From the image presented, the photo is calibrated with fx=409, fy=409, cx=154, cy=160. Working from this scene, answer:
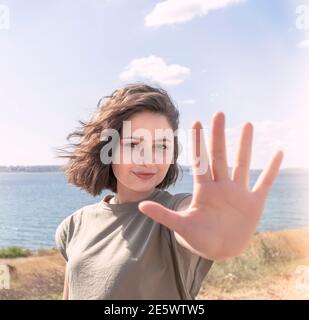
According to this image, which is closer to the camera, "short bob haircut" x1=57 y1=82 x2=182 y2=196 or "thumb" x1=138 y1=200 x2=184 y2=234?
"thumb" x1=138 y1=200 x2=184 y2=234

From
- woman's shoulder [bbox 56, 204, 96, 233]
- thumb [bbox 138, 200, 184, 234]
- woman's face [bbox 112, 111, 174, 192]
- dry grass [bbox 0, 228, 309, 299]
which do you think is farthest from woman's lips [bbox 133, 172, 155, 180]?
dry grass [bbox 0, 228, 309, 299]

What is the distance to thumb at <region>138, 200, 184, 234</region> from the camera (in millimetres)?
867

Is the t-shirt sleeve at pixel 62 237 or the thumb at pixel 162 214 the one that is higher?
the thumb at pixel 162 214

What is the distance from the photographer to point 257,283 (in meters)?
6.70

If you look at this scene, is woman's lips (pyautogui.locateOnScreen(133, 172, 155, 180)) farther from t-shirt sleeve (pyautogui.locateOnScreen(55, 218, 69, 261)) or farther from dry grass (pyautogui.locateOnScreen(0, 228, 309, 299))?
dry grass (pyautogui.locateOnScreen(0, 228, 309, 299))

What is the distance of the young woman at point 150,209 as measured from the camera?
3.01ft

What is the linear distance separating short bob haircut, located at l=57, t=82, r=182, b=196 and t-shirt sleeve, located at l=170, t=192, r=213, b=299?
33 centimetres

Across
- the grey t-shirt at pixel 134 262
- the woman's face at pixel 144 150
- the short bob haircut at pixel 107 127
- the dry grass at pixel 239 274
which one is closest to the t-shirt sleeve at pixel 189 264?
the grey t-shirt at pixel 134 262

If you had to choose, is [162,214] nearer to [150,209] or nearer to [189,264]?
[150,209]

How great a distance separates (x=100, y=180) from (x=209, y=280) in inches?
216

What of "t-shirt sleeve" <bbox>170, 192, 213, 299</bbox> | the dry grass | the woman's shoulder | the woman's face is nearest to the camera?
"t-shirt sleeve" <bbox>170, 192, 213, 299</bbox>

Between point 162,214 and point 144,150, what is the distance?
38 centimetres

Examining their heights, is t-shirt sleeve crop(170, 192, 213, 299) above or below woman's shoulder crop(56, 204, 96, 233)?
below

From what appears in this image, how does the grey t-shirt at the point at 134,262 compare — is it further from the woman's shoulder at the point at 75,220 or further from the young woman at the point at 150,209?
the woman's shoulder at the point at 75,220
